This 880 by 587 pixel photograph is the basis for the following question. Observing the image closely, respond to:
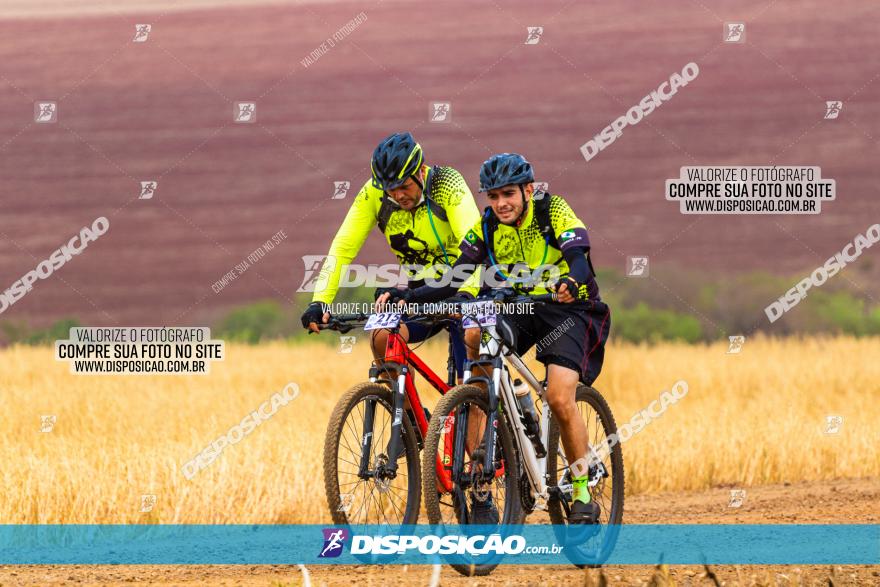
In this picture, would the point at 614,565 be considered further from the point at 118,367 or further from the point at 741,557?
the point at 118,367

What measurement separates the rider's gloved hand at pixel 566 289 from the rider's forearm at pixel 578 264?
0.13m

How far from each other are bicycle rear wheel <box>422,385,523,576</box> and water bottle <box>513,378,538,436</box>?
236 millimetres

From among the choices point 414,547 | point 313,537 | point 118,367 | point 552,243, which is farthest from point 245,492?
point 118,367

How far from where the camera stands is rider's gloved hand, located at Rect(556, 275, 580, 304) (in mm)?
8875

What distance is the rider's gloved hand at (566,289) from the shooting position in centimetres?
888

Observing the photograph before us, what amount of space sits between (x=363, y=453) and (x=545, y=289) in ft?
5.04

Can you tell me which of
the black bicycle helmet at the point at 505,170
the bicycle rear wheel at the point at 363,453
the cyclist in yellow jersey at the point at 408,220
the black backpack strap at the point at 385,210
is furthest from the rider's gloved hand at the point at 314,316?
the black bicycle helmet at the point at 505,170

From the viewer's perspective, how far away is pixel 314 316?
956cm

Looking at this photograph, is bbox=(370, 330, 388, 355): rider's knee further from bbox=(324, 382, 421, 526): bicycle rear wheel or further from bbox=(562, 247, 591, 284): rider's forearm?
bbox=(562, 247, 591, 284): rider's forearm

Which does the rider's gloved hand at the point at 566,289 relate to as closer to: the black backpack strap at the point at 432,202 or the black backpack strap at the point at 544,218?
the black backpack strap at the point at 544,218

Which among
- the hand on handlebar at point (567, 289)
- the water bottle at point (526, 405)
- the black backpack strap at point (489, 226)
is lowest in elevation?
the water bottle at point (526, 405)

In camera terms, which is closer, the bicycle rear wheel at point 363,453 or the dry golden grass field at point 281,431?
the bicycle rear wheel at point 363,453

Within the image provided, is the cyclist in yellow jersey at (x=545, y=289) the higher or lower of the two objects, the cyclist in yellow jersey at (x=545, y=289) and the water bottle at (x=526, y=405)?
the higher

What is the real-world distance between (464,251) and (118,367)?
9813mm
